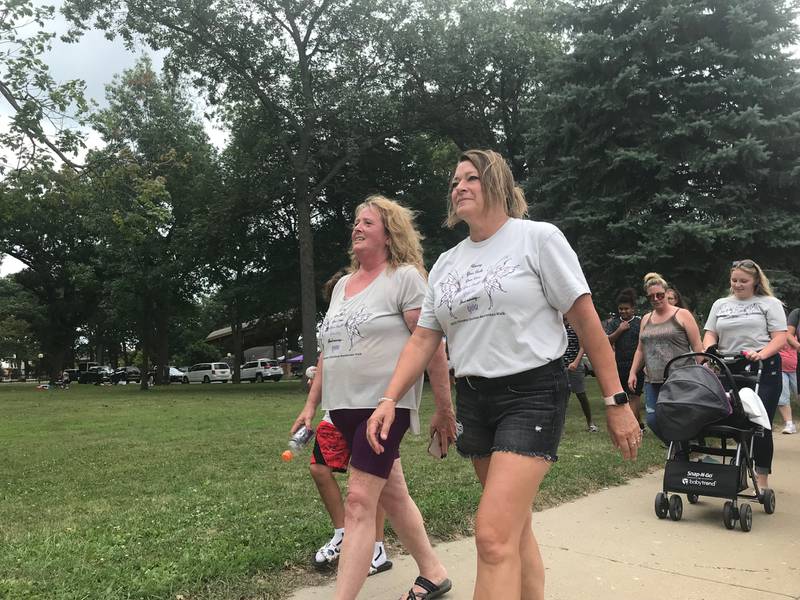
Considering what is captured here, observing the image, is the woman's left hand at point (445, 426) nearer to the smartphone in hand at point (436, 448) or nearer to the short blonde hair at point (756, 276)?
the smartphone in hand at point (436, 448)

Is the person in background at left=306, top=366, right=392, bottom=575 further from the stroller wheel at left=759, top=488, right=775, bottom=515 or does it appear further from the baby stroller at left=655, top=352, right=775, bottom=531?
the stroller wheel at left=759, top=488, right=775, bottom=515

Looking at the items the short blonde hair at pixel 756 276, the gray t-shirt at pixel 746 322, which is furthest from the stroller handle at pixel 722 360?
the short blonde hair at pixel 756 276

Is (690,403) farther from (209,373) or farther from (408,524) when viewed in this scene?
(209,373)

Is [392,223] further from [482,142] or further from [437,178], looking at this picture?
[437,178]

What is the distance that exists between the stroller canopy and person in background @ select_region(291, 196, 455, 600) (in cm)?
211

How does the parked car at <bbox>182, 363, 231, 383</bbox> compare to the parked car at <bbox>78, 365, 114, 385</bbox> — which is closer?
the parked car at <bbox>78, 365, 114, 385</bbox>

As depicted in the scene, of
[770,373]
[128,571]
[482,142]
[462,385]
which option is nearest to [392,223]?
[462,385]

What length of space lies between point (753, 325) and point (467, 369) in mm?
3883

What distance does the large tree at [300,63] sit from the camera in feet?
72.3

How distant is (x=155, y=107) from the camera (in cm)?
2945

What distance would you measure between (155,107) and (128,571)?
95.9 ft

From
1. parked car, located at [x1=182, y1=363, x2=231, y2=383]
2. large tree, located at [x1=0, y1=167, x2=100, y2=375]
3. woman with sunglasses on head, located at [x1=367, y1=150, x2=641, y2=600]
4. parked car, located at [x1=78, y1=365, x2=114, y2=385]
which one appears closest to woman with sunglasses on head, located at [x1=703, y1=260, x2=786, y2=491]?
woman with sunglasses on head, located at [x1=367, y1=150, x2=641, y2=600]

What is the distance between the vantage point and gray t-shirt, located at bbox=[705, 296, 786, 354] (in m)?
5.37

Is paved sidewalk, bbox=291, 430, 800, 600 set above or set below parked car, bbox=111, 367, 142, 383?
below
